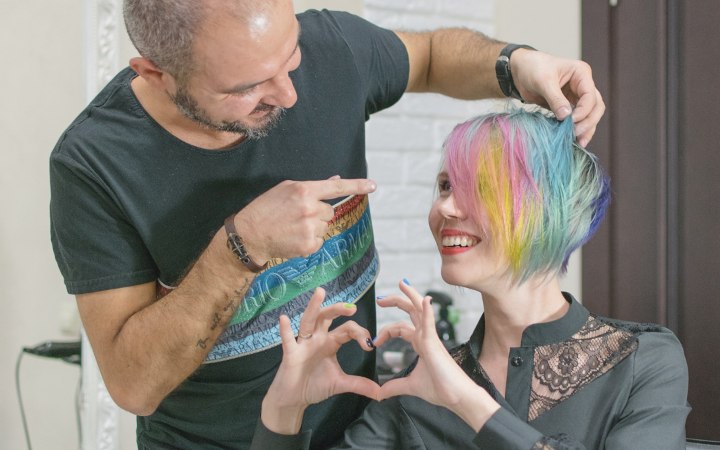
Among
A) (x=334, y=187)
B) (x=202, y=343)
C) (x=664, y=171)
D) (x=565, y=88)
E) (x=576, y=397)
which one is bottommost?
(x=576, y=397)

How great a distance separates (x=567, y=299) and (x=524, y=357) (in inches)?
5.5

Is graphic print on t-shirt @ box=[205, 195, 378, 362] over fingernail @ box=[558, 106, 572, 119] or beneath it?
beneath

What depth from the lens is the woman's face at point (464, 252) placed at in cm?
133

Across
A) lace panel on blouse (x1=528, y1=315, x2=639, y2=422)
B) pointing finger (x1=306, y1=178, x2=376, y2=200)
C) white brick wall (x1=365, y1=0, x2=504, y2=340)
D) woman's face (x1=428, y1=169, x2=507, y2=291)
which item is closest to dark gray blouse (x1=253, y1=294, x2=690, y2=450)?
lace panel on blouse (x1=528, y1=315, x2=639, y2=422)

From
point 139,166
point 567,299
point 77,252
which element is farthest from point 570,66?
point 77,252

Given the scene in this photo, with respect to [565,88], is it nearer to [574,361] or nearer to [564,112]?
[564,112]

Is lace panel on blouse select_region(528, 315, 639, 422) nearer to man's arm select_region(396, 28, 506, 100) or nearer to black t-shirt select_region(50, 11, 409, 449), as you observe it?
black t-shirt select_region(50, 11, 409, 449)

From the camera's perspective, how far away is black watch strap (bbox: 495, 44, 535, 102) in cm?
154

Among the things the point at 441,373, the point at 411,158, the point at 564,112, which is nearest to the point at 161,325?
the point at 441,373

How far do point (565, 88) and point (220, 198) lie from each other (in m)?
0.61

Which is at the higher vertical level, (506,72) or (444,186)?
(506,72)

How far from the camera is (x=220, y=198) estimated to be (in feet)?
4.67

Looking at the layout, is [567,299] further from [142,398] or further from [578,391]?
[142,398]

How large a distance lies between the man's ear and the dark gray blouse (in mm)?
547
